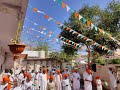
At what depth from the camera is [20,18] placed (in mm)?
5707

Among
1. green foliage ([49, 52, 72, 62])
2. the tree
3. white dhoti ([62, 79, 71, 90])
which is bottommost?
white dhoti ([62, 79, 71, 90])

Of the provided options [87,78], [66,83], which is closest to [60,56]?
[87,78]

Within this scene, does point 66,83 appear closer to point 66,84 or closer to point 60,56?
point 66,84

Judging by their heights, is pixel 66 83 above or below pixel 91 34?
below

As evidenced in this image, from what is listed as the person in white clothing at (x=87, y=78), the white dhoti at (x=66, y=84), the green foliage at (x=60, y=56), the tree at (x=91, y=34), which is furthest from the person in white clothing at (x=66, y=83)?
the green foliage at (x=60, y=56)

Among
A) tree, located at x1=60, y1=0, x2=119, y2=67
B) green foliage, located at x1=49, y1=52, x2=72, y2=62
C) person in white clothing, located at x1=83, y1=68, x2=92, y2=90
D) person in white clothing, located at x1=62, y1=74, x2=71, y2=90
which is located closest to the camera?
person in white clothing, located at x1=62, y1=74, x2=71, y2=90

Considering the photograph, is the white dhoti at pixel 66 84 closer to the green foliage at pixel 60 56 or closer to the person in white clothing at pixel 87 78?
the person in white clothing at pixel 87 78

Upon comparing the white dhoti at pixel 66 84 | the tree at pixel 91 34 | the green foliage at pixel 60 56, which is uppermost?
the tree at pixel 91 34

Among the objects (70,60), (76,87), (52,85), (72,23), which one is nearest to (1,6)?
(52,85)

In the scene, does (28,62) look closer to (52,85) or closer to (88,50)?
(88,50)

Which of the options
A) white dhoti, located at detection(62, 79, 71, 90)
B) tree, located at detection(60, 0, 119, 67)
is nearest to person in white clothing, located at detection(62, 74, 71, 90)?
white dhoti, located at detection(62, 79, 71, 90)

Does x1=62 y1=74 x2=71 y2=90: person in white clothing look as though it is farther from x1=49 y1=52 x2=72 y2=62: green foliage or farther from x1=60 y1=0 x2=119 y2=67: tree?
x1=49 y1=52 x2=72 y2=62: green foliage

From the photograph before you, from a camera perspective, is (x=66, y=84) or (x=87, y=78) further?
(x=87, y=78)

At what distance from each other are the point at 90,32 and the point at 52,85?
11519mm
